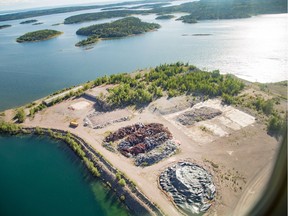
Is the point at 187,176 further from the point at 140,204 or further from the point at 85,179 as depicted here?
the point at 85,179

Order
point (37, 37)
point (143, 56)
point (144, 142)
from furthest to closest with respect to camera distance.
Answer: point (37, 37)
point (143, 56)
point (144, 142)

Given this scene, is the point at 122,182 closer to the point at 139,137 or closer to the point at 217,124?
the point at 139,137

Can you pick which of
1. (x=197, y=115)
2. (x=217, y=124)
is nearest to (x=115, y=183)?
(x=217, y=124)

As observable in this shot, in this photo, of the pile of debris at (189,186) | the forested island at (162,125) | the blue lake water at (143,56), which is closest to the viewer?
the pile of debris at (189,186)

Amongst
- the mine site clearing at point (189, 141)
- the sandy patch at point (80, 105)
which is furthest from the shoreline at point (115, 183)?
the sandy patch at point (80, 105)

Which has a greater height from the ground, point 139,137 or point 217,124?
point 139,137

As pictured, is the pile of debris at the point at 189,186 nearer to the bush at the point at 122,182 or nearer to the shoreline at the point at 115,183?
the shoreline at the point at 115,183
